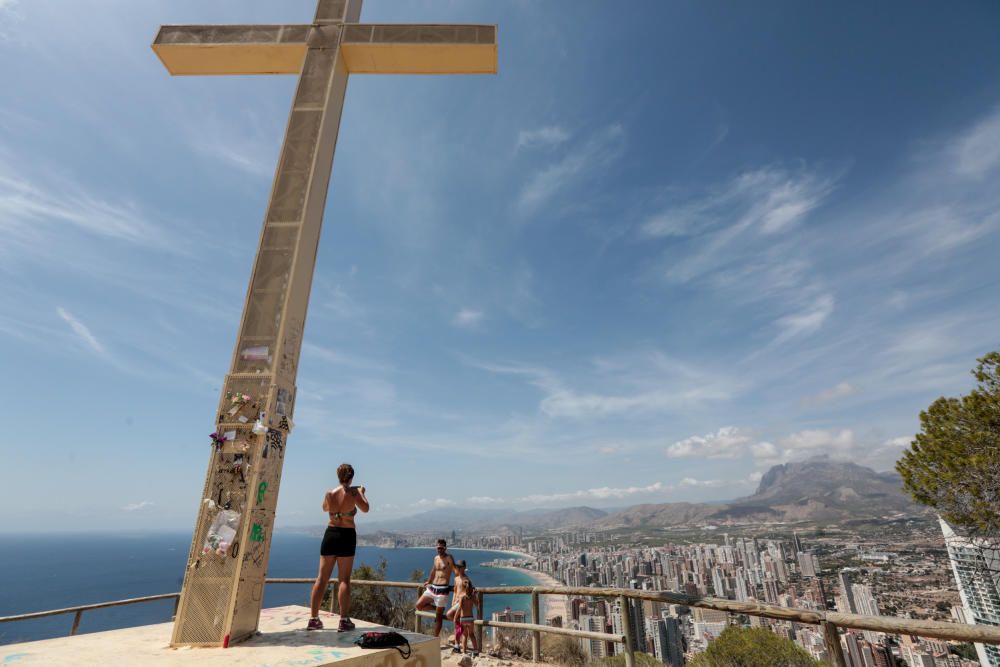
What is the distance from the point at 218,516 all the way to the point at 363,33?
6.31 metres

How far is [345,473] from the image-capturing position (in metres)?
4.36

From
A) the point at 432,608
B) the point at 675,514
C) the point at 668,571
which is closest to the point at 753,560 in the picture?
the point at 668,571

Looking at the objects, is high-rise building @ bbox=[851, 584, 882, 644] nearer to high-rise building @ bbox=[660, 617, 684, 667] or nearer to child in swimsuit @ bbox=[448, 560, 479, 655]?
high-rise building @ bbox=[660, 617, 684, 667]

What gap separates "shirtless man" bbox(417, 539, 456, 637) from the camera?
620 cm

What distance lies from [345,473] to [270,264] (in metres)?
2.45

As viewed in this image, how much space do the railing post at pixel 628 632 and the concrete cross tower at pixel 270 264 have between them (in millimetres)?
3626

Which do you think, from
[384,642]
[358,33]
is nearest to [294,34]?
[358,33]

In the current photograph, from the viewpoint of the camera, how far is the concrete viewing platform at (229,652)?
2.96 m

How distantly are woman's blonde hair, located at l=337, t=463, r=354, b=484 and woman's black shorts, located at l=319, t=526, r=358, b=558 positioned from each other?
468mm

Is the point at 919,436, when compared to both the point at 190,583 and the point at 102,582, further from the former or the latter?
the point at 102,582

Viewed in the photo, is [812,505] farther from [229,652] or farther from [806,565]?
[229,652]

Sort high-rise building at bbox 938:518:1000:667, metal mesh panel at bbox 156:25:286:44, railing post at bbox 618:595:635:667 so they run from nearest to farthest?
1. railing post at bbox 618:595:635:667
2. metal mesh panel at bbox 156:25:286:44
3. high-rise building at bbox 938:518:1000:667

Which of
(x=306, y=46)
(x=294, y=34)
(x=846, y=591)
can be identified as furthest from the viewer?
(x=846, y=591)

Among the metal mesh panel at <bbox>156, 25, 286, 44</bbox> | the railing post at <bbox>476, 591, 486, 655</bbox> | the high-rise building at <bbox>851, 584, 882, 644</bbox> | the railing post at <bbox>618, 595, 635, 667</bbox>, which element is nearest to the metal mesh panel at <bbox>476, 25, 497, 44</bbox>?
the metal mesh panel at <bbox>156, 25, 286, 44</bbox>
